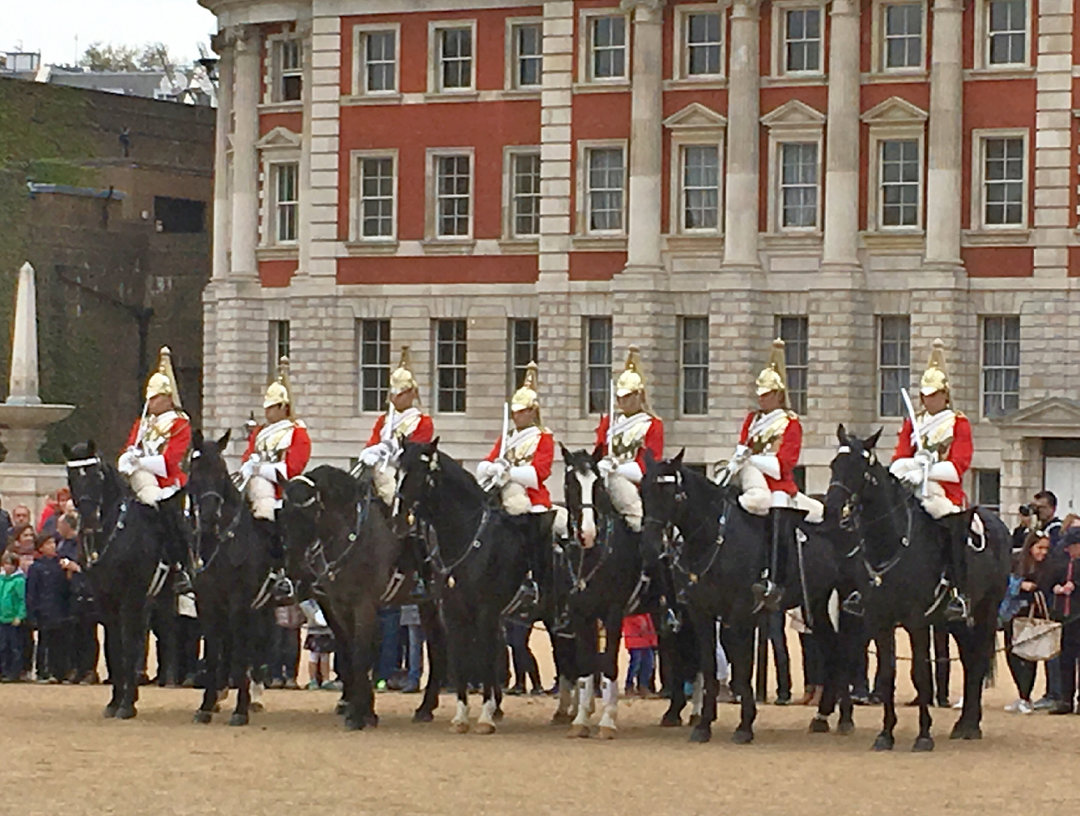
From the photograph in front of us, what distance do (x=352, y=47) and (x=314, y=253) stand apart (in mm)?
3988

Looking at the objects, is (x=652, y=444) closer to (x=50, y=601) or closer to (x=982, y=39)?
(x=50, y=601)

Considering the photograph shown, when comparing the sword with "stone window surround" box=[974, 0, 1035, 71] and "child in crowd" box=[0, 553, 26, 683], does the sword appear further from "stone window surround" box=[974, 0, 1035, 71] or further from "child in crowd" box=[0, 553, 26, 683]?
"stone window surround" box=[974, 0, 1035, 71]

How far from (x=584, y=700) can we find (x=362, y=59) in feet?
121

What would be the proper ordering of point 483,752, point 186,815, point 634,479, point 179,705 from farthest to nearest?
point 179,705, point 634,479, point 483,752, point 186,815

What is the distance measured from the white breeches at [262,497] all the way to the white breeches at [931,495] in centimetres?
510

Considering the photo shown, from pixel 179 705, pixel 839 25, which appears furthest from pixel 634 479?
pixel 839 25

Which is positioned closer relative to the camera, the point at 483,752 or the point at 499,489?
the point at 483,752

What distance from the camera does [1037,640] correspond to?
90.1 ft

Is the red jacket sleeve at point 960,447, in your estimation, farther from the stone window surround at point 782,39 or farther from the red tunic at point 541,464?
the stone window surround at point 782,39

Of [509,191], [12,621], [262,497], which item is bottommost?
[12,621]

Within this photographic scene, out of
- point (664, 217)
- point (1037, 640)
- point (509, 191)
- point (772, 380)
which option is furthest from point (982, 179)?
point (772, 380)

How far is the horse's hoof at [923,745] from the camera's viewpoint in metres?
23.5

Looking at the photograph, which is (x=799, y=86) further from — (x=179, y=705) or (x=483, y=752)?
(x=483, y=752)

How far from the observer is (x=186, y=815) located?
1862 cm
